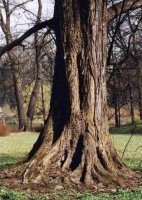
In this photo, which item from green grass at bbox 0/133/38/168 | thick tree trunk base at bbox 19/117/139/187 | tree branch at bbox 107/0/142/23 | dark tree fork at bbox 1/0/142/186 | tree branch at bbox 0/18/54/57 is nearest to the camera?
thick tree trunk base at bbox 19/117/139/187

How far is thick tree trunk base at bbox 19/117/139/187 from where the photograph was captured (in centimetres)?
917

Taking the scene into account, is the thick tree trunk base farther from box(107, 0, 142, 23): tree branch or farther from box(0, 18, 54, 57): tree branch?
box(107, 0, 142, 23): tree branch

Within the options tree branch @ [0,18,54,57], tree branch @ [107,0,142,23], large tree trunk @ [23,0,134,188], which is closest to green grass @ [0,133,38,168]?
tree branch @ [0,18,54,57]

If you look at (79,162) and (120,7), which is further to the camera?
(120,7)

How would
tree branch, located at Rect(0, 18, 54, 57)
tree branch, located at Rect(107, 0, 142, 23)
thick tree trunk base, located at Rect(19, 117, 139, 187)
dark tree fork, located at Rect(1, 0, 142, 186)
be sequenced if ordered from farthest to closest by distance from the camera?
tree branch, located at Rect(107, 0, 142, 23), tree branch, located at Rect(0, 18, 54, 57), dark tree fork, located at Rect(1, 0, 142, 186), thick tree trunk base, located at Rect(19, 117, 139, 187)

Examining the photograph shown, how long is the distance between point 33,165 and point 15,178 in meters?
0.41

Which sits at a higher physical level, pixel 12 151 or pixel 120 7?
pixel 120 7

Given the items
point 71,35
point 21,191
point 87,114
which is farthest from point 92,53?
point 21,191

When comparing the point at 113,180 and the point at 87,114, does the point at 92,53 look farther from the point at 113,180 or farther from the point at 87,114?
the point at 113,180

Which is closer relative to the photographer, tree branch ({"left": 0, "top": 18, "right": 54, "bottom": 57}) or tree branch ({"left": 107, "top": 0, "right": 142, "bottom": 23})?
tree branch ({"left": 0, "top": 18, "right": 54, "bottom": 57})

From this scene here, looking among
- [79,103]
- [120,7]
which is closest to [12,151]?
[120,7]

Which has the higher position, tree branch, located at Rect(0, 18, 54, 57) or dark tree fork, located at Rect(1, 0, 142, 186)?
tree branch, located at Rect(0, 18, 54, 57)

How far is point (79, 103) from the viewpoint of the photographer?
990cm

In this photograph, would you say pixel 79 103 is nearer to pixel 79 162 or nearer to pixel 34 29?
pixel 79 162
